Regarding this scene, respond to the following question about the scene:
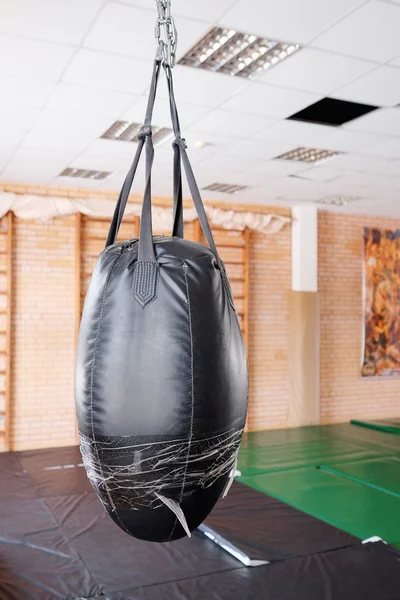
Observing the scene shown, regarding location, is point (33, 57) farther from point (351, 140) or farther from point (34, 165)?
point (351, 140)

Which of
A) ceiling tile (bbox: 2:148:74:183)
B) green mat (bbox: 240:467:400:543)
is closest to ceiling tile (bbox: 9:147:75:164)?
ceiling tile (bbox: 2:148:74:183)

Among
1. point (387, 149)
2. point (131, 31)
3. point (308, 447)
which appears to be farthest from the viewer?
point (308, 447)

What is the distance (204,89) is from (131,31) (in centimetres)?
100

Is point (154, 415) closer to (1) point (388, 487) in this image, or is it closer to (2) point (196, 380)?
(2) point (196, 380)

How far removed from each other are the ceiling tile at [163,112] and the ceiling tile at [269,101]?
0.24 meters

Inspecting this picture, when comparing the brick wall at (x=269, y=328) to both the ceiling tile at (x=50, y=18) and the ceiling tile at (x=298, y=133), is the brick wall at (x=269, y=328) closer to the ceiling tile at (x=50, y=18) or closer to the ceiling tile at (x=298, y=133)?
the ceiling tile at (x=298, y=133)

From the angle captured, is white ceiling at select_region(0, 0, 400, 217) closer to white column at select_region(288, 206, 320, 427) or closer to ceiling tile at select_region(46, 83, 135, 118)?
ceiling tile at select_region(46, 83, 135, 118)

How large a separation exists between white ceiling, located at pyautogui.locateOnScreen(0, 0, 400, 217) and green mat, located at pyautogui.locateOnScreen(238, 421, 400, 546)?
3.23 metres

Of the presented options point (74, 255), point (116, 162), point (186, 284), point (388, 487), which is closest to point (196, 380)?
point (186, 284)

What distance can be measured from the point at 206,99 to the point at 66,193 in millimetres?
3462

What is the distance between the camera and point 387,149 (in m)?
5.86

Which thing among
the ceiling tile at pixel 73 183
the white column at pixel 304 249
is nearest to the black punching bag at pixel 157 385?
the ceiling tile at pixel 73 183

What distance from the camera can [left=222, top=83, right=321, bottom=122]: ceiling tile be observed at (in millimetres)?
4391

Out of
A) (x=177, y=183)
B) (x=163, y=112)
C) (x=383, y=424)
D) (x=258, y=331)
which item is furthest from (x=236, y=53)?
(x=383, y=424)
